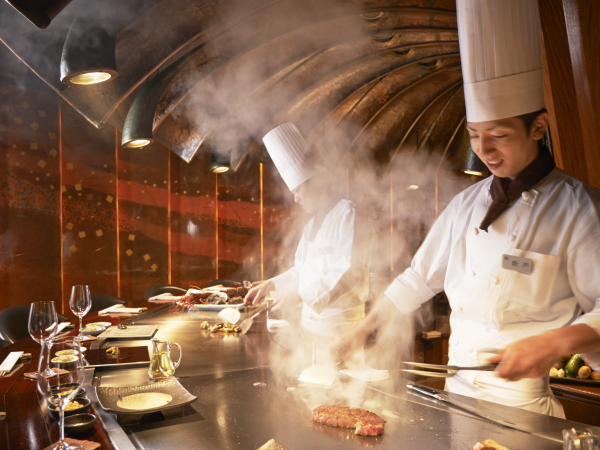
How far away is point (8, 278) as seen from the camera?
211 inches

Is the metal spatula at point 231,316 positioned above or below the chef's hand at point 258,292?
below

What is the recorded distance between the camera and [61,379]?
47.4 inches

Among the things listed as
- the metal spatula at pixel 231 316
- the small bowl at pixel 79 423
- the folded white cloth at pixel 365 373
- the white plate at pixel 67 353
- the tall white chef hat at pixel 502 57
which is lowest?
the small bowl at pixel 79 423

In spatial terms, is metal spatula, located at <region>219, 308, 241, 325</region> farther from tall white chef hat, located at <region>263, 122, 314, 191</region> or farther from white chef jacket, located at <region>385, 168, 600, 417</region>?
white chef jacket, located at <region>385, 168, 600, 417</region>

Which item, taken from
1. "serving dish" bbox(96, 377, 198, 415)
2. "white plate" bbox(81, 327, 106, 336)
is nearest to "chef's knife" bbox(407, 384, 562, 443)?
"serving dish" bbox(96, 377, 198, 415)

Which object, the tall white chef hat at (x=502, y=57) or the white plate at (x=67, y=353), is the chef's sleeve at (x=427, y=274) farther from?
the white plate at (x=67, y=353)

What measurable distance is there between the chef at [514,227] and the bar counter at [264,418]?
25 centimetres

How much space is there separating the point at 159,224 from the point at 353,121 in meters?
3.33

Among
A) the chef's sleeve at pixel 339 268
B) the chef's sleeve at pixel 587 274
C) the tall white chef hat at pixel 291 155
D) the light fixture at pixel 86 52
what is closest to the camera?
the chef's sleeve at pixel 587 274

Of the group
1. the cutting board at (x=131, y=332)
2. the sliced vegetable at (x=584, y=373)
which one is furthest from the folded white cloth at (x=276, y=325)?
the sliced vegetable at (x=584, y=373)

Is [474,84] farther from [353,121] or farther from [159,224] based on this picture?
[159,224]

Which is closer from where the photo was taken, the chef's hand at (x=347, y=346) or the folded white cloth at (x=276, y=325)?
the chef's hand at (x=347, y=346)

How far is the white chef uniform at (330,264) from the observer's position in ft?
9.53

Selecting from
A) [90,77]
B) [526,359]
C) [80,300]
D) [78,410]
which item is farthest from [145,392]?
Result: [90,77]
